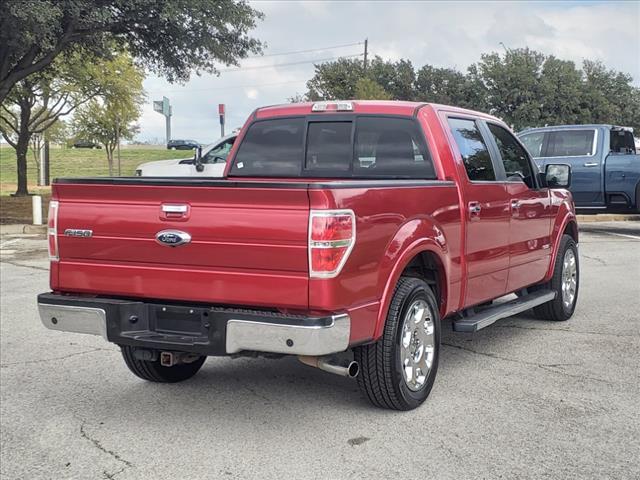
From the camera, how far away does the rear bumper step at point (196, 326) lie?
3.91m

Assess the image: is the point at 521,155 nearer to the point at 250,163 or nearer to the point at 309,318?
the point at 250,163

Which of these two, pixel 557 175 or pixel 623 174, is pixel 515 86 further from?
pixel 557 175

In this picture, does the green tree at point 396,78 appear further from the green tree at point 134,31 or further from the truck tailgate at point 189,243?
the truck tailgate at point 189,243

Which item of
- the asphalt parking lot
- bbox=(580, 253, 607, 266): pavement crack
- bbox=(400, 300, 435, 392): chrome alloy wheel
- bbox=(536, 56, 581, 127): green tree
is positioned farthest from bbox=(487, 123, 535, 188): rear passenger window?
bbox=(536, 56, 581, 127): green tree

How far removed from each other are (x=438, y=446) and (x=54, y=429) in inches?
89.9

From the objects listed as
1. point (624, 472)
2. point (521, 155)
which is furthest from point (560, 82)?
point (624, 472)

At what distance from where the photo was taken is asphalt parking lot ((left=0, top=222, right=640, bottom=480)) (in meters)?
3.91

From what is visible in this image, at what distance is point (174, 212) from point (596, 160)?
12.5 meters

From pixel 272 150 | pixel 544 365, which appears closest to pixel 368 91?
pixel 272 150

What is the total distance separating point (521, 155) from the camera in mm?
6781

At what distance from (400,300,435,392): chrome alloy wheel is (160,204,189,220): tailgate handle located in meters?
1.46

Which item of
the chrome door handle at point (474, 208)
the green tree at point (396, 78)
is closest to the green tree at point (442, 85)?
the green tree at point (396, 78)

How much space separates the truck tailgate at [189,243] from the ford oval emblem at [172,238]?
21 mm

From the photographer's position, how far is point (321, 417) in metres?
4.67
